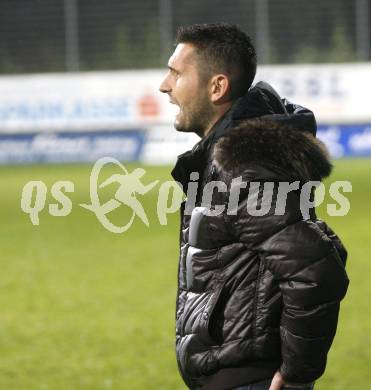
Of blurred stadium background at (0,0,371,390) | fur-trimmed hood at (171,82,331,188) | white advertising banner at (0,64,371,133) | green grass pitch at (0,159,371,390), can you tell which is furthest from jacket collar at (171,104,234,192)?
white advertising banner at (0,64,371,133)

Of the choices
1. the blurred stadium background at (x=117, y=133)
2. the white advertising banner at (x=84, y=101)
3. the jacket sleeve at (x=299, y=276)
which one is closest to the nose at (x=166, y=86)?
the jacket sleeve at (x=299, y=276)

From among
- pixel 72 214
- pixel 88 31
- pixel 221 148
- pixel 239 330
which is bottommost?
pixel 72 214

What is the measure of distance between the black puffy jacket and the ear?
0.06 m

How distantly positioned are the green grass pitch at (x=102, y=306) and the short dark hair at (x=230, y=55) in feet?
11.8

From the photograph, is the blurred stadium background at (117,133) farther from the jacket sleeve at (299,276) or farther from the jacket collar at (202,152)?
the jacket sleeve at (299,276)

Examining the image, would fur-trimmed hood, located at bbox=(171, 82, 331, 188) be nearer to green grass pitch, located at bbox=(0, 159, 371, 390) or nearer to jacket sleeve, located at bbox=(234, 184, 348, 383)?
jacket sleeve, located at bbox=(234, 184, 348, 383)

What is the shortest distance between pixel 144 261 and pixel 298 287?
28.7 ft

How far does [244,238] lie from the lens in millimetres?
2840

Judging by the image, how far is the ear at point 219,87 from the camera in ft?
9.81

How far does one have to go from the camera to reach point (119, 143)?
25.7 meters

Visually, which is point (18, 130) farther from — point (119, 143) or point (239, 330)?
point (239, 330)

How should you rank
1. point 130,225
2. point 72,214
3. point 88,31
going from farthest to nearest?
point 88,31, point 72,214, point 130,225

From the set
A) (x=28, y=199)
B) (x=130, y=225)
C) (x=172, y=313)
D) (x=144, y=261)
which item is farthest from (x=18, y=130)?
(x=172, y=313)

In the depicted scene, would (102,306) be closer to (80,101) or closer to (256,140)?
(256,140)
